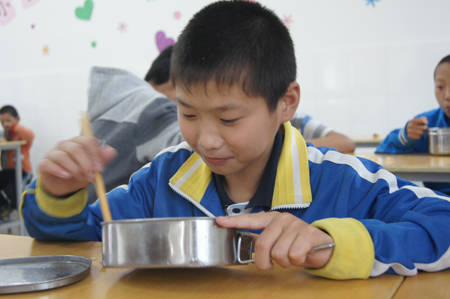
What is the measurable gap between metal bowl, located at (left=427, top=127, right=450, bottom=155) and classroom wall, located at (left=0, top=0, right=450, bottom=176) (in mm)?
1398

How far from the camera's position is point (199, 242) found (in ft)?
1.91

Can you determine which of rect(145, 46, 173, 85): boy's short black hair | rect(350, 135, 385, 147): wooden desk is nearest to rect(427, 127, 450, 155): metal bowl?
rect(350, 135, 385, 147): wooden desk

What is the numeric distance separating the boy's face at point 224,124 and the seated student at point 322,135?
1.60 meters

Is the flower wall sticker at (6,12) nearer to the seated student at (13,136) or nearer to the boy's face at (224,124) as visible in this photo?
Answer: the seated student at (13,136)

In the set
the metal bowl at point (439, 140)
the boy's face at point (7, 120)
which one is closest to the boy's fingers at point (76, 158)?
the metal bowl at point (439, 140)

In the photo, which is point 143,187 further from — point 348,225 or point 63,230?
point 348,225

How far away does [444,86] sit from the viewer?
2639 mm

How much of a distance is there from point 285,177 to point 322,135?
1.77m

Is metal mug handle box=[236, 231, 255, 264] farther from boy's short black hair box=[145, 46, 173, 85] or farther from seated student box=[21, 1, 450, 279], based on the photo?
boy's short black hair box=[145, 46, 173, 85]

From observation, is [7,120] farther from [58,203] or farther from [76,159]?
[76,159]

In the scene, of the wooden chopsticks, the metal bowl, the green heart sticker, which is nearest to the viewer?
the wooden chopsticks

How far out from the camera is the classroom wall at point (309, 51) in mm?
3719

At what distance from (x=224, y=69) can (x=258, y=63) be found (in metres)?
0.09

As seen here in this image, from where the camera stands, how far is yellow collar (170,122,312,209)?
38.2 inches
